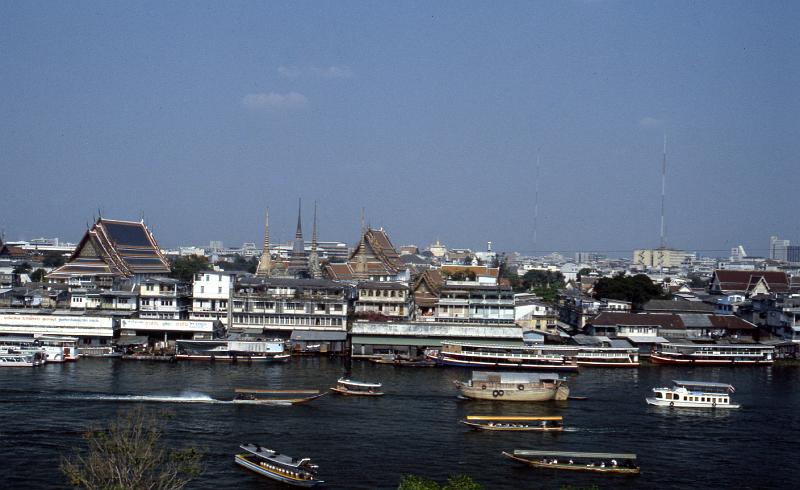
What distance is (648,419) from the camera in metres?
25.2

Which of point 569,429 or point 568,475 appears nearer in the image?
point 568,475

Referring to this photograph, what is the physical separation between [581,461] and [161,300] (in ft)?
81.7

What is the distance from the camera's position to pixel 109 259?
46719mm

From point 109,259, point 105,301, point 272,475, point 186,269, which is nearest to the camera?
point 272,475

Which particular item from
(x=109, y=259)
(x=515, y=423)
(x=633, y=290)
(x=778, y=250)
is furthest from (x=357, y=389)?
(x=778, y=250)

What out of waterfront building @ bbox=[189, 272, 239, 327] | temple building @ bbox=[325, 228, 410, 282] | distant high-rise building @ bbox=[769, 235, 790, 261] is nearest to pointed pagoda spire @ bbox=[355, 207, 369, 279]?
temple building @ bbox=[325, 228, 410, 282]

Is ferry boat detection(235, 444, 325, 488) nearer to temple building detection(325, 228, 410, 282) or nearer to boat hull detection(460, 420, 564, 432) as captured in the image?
boat hull detection(460, 420, 564, 432)

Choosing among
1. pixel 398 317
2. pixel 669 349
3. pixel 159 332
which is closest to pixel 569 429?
pixel 669 349

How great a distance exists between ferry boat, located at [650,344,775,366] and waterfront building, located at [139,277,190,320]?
22.4 meters

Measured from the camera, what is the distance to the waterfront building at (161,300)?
38.8 meters

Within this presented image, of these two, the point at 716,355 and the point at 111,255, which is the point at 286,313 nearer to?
the point at 111,255

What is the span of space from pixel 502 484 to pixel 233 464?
6461 millimetres

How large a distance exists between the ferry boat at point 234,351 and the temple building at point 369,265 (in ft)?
66.1

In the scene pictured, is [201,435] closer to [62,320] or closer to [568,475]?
[568,475]
